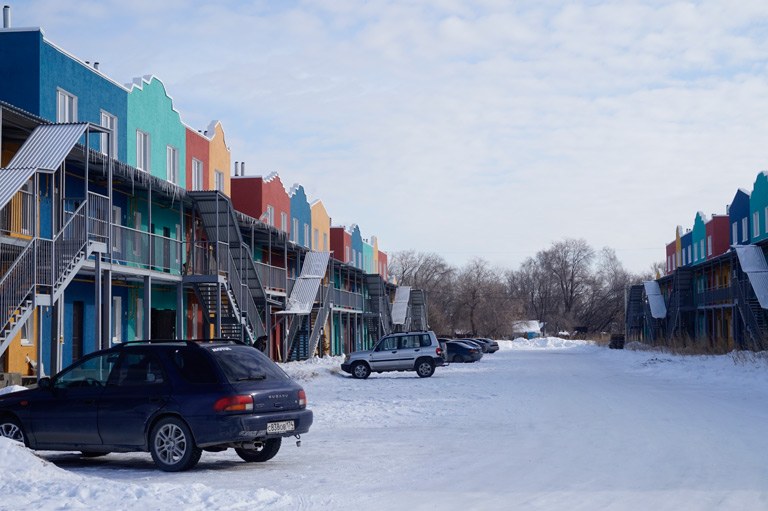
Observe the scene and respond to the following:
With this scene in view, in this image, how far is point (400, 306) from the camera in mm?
70562

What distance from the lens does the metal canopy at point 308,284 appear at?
38531mm

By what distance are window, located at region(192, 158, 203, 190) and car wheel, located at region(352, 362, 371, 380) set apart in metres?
9.16

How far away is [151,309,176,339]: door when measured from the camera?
1247 inches

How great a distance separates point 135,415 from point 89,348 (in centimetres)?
1635

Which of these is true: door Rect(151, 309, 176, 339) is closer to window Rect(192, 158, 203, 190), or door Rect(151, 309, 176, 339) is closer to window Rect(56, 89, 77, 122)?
window Rect(192, 158, 203, 190)

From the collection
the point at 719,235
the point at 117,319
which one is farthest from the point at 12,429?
the point at 719,235

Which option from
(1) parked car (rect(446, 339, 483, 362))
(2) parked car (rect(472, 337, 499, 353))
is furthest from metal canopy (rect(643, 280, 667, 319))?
(1) parked car (rect(446, 339, 483, 362))

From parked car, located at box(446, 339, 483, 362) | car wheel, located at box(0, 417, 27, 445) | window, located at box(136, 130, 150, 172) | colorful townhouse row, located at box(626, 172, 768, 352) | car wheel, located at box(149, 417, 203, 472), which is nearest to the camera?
car wheel, located at box(149, 417, 203, 472)

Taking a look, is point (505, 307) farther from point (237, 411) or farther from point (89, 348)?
point (237, 411)

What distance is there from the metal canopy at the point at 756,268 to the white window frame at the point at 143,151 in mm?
28728

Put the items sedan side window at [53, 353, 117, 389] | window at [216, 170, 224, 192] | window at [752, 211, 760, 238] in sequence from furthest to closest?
window at [752, 211, 760, 238] → window at [216, 170, 224, 192] → sedan side window at [53, 353, 117, 389]

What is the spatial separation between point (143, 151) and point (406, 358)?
39.6ft

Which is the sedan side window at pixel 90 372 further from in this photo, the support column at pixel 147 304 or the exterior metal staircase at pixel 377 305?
the exterior metal staircase at pixel 377 305

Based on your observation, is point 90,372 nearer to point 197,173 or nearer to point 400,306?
point 197,173
